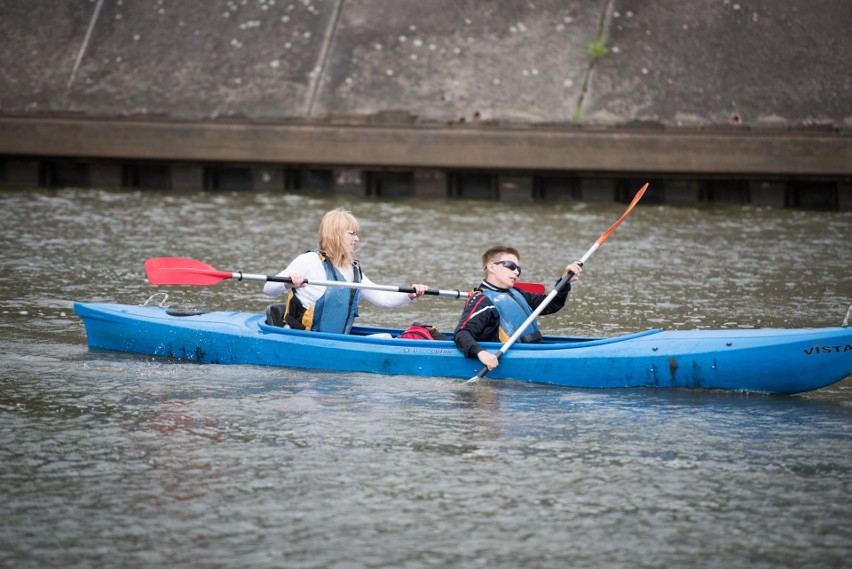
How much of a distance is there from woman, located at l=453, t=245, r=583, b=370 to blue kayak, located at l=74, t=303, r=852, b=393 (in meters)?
0.13

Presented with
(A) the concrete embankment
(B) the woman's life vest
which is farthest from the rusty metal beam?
(B) the woman's life vest

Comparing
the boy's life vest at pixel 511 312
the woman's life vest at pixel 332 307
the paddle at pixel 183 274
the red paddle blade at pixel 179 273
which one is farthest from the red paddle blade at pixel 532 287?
the red paddle blade at pixel 179 273

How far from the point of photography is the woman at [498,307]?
686 cm

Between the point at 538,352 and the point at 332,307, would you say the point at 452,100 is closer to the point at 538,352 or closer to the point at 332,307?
the point at 332,307

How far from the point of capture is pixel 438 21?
51.7 ft

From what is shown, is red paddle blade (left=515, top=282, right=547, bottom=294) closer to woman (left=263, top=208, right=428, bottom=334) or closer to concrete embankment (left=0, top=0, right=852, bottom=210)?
woman (left=263, top=208, right=428, bottom=334)

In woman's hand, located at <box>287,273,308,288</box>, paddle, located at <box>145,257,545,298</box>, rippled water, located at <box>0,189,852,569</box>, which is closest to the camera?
rippled water, located at <box>0,189,852,569</box>

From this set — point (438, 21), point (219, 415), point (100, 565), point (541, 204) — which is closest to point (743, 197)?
point (541, 204)

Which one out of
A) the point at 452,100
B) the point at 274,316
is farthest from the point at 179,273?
the point at 452,100

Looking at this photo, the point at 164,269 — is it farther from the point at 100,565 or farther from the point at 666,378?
the point at 100,565

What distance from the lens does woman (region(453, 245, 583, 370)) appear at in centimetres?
686

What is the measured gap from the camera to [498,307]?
6918 mm

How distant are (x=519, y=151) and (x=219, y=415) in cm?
866

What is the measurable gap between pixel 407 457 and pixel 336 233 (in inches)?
81.9
